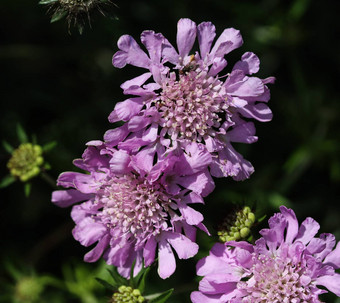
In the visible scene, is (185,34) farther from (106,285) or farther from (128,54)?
(106,285)

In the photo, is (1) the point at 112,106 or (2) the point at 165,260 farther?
(1) the point at 112,106

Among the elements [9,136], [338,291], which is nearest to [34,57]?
[9,136]

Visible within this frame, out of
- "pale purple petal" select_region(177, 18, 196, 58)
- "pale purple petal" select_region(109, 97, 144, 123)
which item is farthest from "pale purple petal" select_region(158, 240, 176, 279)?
"pale purple petal" select_region(177, 18, 196, 58)

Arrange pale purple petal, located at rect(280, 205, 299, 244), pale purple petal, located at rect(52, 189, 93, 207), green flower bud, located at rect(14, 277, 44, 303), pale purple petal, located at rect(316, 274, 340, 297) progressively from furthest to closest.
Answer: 1. green flower bud, located at rect(14, 277, 44, 303)
2. pale purple petal, located at rect(52, 189, 93, 207)
3. pale purple petal, located at rect(280, 205, 299, 244)
4. pale purple petal, located at rect(316, 274, 340, 297)

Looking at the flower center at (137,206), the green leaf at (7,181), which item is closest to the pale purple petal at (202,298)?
the flower center at (137,206)

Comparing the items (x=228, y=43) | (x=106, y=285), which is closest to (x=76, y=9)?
(x=228, y=43)

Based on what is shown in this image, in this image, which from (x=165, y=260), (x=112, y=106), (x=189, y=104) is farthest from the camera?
(x=112, y=106)

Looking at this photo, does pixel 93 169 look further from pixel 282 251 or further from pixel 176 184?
pixel 282 251

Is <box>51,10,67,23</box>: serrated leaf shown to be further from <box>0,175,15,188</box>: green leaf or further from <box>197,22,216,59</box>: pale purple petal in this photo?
<box>0,175,15,188</box>: green leaf

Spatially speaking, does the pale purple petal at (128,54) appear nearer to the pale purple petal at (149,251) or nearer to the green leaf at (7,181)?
the pale purple petal at (149,251)
